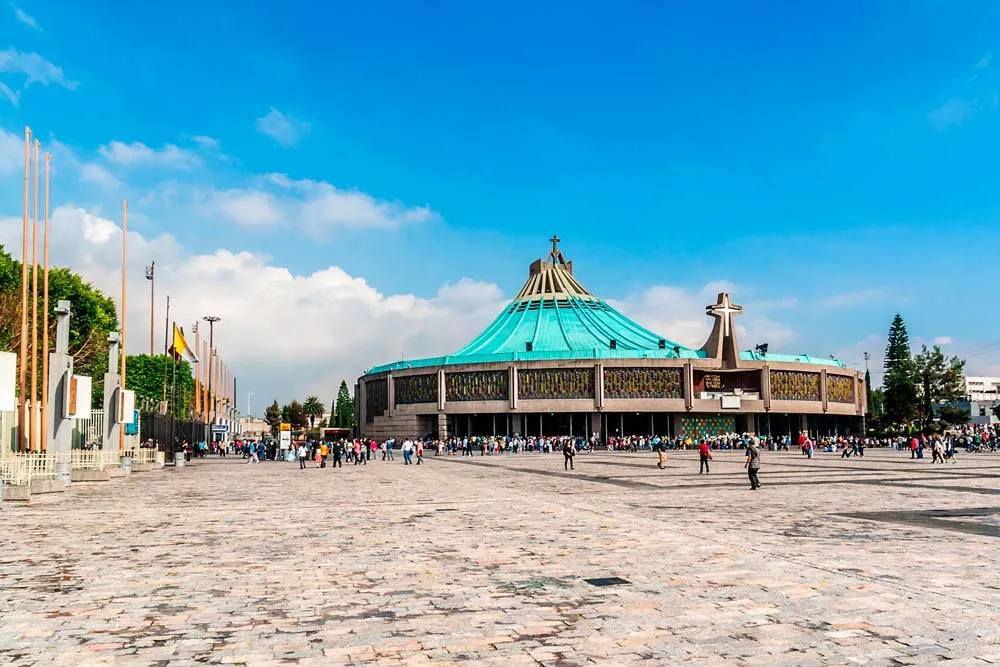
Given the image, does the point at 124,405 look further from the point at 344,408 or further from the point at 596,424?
the point at 344,408

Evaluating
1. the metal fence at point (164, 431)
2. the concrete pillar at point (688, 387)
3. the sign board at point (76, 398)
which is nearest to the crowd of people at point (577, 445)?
the metal fence at point (164, 431)

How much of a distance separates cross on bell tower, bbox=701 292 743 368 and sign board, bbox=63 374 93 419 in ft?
176

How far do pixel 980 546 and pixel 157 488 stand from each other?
20.7 metres

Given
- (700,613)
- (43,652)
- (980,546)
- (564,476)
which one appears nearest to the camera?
(43,652)

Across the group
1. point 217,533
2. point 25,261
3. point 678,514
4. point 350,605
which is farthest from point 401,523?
point 25,261

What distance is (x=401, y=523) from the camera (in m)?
14.1

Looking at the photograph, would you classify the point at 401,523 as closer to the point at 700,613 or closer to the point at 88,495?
the point at 700,613

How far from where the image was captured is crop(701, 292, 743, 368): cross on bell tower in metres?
70.3

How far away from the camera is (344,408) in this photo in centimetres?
14438

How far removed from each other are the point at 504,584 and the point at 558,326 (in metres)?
70.4

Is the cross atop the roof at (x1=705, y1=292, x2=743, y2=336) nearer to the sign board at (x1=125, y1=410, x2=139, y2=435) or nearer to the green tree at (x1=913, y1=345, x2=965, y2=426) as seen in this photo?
the green tree at (x1=913, y1=345, x2=965, y2=426)

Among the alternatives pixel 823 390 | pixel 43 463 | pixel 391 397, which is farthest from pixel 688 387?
pixel 43 463

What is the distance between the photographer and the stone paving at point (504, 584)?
612 cm

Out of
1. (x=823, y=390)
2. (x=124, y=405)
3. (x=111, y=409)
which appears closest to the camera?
(x=111, y=409)
